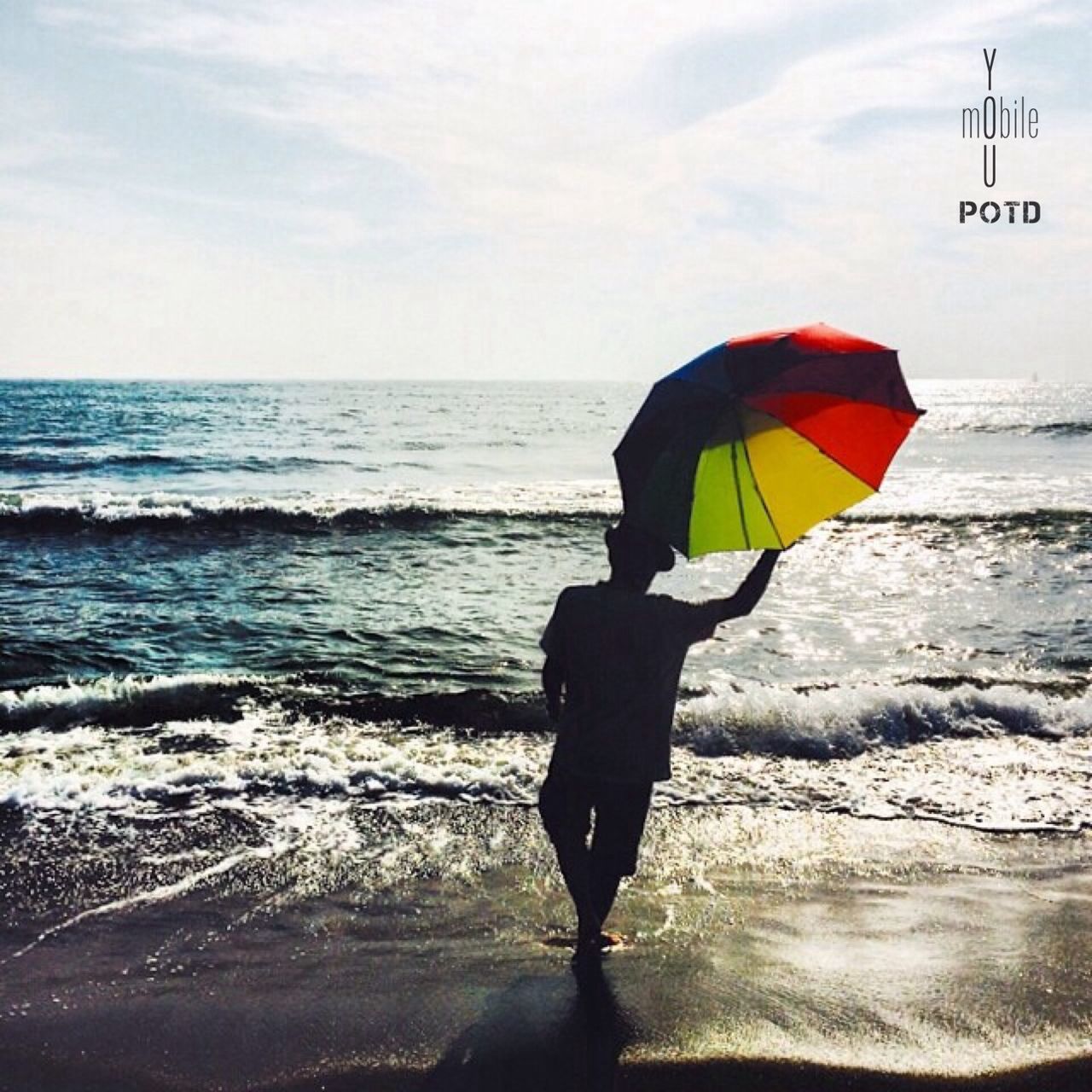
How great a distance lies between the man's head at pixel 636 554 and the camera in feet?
11.9

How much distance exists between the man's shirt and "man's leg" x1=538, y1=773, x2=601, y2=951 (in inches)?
6.3

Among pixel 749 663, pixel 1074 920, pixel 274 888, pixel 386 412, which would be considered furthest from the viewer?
pixel 386 412

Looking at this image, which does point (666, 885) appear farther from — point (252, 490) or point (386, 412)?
point (386, 412)

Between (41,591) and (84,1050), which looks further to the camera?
(41,591)

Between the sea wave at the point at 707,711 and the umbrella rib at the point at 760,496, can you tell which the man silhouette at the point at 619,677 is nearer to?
the umbrella rib at the point at 760,496

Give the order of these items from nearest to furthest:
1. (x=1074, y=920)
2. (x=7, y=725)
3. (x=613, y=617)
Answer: (x=613, y=617) → (x=1074, y=920) → (x=7, y=725)

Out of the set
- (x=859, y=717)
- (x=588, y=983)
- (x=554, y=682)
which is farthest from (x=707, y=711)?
(x=554, y=682)

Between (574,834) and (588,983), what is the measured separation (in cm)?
64

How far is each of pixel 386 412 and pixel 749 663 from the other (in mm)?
57804

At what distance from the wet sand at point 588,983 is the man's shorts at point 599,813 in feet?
1.82

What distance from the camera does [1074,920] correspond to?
4.79m

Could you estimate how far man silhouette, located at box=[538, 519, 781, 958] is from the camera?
3629mm

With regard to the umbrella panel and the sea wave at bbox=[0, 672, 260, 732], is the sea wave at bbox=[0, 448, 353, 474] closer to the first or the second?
the sea wave at bbox=[0, 672, 260, 732]

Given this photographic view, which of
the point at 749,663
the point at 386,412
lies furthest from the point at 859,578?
the point at 386,412
